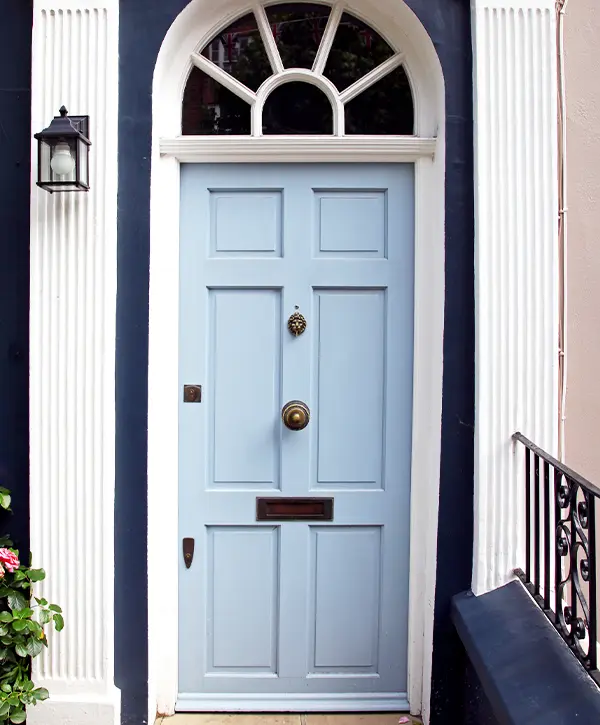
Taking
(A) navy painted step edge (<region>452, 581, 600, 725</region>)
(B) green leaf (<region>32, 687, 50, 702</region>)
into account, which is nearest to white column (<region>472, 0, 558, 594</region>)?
(A) navy painted step edge (<region>452, 581, 600, 725</region>)

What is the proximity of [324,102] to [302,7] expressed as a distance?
1.40ft

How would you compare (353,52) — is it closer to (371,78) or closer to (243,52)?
(371,78)

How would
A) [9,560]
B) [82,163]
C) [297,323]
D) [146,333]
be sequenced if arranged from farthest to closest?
[297,323], [146,333], [82,163], [9,560]

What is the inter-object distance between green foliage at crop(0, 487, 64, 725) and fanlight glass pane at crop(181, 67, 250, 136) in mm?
1779

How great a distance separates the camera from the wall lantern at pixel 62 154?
99.7 inches

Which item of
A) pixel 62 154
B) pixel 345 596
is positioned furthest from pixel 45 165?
pixel 345 596

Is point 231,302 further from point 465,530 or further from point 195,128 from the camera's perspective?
point 465,530

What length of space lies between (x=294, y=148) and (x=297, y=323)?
750mm

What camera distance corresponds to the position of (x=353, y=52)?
9.46 ft

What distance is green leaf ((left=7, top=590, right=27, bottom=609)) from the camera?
255cm

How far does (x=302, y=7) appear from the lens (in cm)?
288

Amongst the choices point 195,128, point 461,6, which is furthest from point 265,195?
point 461,6

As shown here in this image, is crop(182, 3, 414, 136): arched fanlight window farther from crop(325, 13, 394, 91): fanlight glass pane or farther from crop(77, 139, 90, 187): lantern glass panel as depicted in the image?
crop(77, 139, 90, 187): lantern glass panel

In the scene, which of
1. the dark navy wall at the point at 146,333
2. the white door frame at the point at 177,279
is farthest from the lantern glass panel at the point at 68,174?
the white door frame at the point at 177,279
